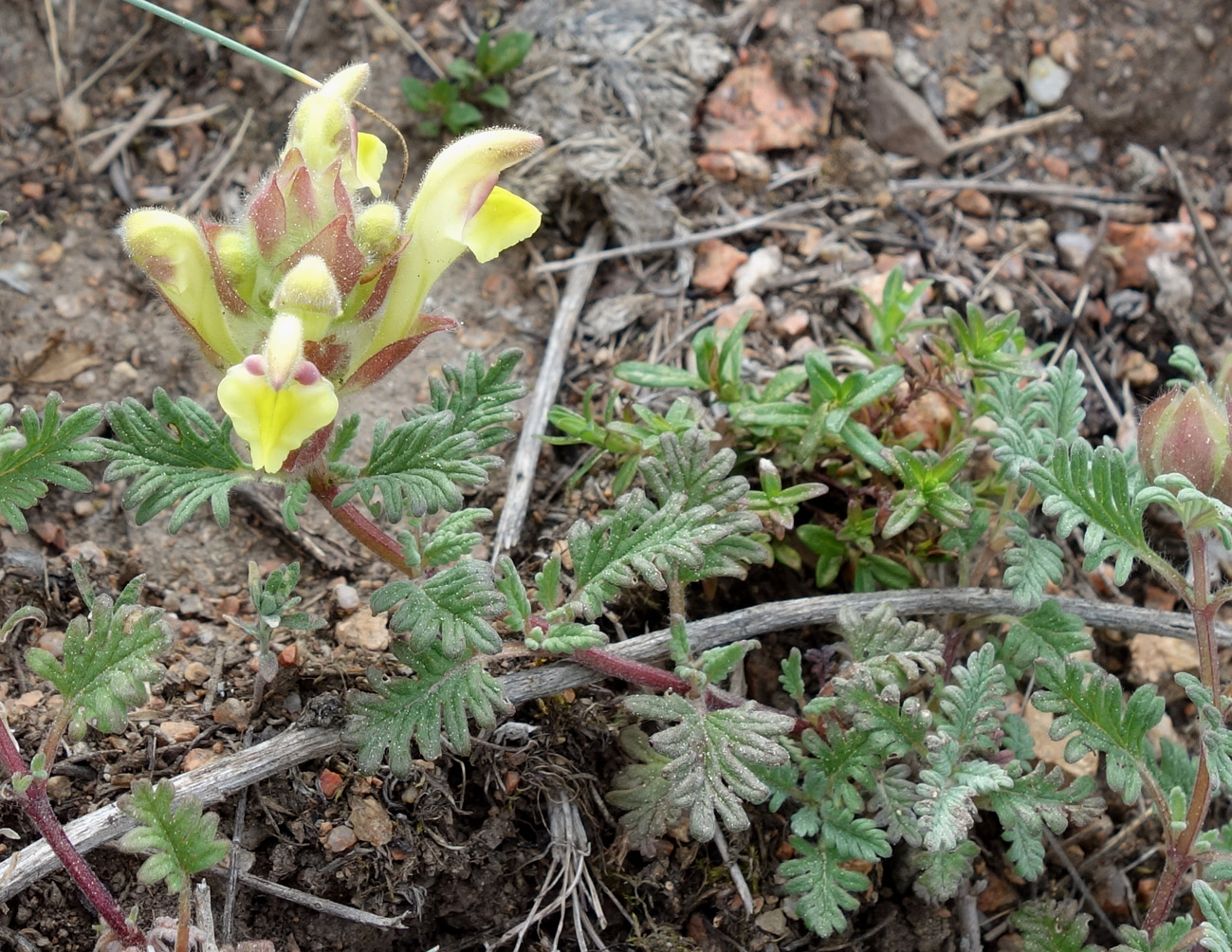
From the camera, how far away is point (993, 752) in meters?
2.26

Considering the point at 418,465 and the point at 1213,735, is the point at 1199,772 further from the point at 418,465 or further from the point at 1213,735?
the point at 418,465

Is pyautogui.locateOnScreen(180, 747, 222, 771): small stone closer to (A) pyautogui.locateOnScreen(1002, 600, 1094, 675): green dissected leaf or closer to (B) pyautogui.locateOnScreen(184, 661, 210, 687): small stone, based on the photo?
(B) pyautogui.locateOnScreen(184, 661, 210, 687): small stone

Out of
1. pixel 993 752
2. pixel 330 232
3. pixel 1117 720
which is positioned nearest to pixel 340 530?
pixel 330 232

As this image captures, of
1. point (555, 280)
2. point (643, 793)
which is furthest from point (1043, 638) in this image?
point (555, 280)

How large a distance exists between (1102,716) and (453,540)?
1.28 metres

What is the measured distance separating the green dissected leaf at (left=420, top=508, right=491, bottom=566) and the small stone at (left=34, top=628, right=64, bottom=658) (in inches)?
32.8

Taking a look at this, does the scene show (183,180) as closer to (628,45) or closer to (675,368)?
(628,45)

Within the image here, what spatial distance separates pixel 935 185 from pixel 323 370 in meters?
2.16

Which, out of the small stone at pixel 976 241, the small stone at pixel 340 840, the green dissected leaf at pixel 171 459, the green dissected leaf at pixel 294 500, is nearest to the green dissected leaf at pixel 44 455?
the green dissected leaf at pixel 171 459

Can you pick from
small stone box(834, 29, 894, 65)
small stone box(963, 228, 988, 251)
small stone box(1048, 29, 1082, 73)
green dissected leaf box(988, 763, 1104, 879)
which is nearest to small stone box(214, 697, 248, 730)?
green dissected leaf box(988, 763, 1104, 879)

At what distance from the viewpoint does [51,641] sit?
7.29ft

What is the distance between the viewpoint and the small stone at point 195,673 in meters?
2.21

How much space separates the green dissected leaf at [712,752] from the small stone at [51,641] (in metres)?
1.17

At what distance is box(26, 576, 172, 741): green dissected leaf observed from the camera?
1757mm
